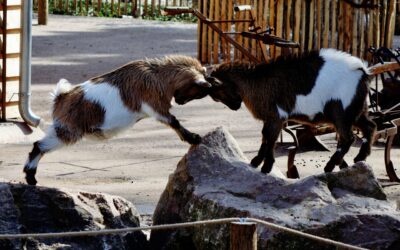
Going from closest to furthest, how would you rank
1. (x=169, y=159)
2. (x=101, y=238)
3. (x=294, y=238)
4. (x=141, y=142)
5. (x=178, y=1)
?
(x=294, y=238), (x=101, y=238), (x=169, y=159), (x=141, y=142), (x=178, y=1)

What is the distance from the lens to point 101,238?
757 centimetres

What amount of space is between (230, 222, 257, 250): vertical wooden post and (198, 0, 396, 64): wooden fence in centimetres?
1082

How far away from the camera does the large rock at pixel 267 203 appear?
7105mm

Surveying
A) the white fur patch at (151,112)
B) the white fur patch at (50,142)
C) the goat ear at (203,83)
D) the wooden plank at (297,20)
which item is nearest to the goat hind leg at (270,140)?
the goat ear at (203,83)

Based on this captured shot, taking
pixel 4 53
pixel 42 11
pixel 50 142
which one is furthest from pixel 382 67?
pixel 42 11

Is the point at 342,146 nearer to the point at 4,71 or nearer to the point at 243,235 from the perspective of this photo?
the point at 243,235

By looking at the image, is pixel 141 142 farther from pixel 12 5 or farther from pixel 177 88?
pixel 177 88

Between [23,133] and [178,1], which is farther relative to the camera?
[178,1]

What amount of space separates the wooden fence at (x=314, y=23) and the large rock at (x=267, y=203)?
8.26 meters

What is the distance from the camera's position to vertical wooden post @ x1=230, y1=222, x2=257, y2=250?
208 inches

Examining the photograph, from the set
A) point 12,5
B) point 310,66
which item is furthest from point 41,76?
point 310,66

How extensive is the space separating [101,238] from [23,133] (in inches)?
191

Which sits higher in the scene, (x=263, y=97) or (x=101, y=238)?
(x=263, y=97)

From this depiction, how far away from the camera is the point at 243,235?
5301mm
